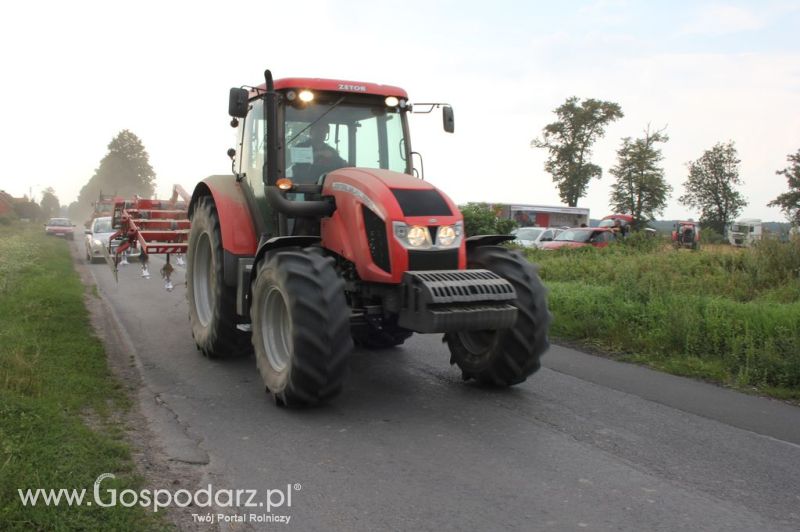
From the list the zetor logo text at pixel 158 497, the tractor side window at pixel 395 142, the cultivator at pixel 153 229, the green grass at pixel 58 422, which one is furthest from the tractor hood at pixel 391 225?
the cultivator at pixel 153 229

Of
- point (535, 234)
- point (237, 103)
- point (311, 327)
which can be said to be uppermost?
point (237, 103)

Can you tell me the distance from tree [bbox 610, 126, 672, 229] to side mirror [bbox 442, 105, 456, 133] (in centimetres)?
4784

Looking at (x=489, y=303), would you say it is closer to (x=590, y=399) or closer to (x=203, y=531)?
(x=590, y=399)

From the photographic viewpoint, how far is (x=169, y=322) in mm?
10789

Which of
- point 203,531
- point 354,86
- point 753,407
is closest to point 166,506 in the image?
point 203,531

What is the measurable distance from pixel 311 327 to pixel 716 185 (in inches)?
2815

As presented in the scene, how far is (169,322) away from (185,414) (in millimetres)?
5038

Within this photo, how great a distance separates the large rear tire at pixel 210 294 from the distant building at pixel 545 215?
32.5 meters

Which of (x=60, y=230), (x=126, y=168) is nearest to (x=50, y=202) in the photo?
(x=126, y=168)

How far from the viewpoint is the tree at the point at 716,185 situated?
6881 cm

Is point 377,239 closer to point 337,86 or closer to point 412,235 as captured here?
point 412,235

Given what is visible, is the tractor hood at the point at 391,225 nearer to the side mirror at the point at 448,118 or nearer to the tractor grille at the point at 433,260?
the tractor grille at the point at 433,260

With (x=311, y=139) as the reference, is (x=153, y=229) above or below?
below

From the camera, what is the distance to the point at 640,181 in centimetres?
5350
